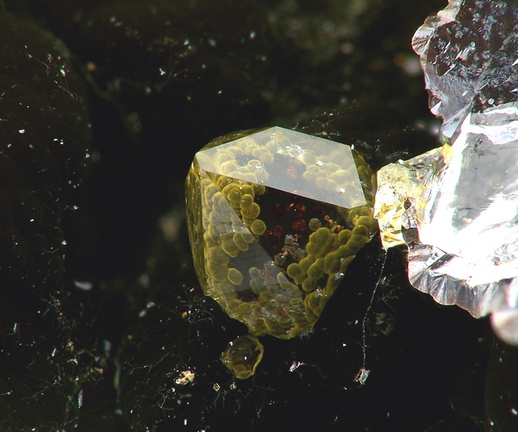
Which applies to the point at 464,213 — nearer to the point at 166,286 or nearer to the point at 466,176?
the point at 466,176

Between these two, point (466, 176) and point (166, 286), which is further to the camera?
point (166, 286)

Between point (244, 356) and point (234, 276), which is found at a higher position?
point (234, 276)

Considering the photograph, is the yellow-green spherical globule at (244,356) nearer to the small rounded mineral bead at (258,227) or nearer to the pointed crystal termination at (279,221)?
the pointed crystal termination at (279,221)

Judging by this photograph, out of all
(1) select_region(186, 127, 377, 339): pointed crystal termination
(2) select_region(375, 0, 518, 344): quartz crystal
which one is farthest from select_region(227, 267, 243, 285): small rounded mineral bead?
(2) select_region(375, 0, 518, 344): quartz crystal

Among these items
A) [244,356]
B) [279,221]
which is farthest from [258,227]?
[244,356]

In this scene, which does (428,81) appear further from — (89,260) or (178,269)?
(89,260)

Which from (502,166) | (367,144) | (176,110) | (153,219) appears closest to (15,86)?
(176,110)
